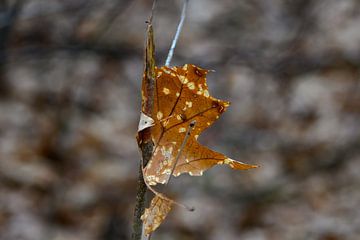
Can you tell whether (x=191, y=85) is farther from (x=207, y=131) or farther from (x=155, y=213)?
(x=207, y=131)

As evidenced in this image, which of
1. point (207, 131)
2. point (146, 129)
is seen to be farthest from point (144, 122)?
point (207, 131)

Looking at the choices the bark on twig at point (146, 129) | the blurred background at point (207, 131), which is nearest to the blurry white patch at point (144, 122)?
the bark on twig at point (146, 129)

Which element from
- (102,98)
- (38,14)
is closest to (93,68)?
(102,98)

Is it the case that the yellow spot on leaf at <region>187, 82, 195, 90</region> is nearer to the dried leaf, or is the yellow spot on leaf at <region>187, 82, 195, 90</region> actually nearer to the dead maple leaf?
the dead maple leaf

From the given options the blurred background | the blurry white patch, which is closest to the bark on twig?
the blurry white patch

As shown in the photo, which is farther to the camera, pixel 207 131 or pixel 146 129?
pixel 207 131

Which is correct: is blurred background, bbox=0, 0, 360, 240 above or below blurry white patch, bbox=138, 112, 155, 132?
above

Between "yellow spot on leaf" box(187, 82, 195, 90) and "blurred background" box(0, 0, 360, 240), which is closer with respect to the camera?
"yellow spot on leaf" box(187, 82, 195, 90)
